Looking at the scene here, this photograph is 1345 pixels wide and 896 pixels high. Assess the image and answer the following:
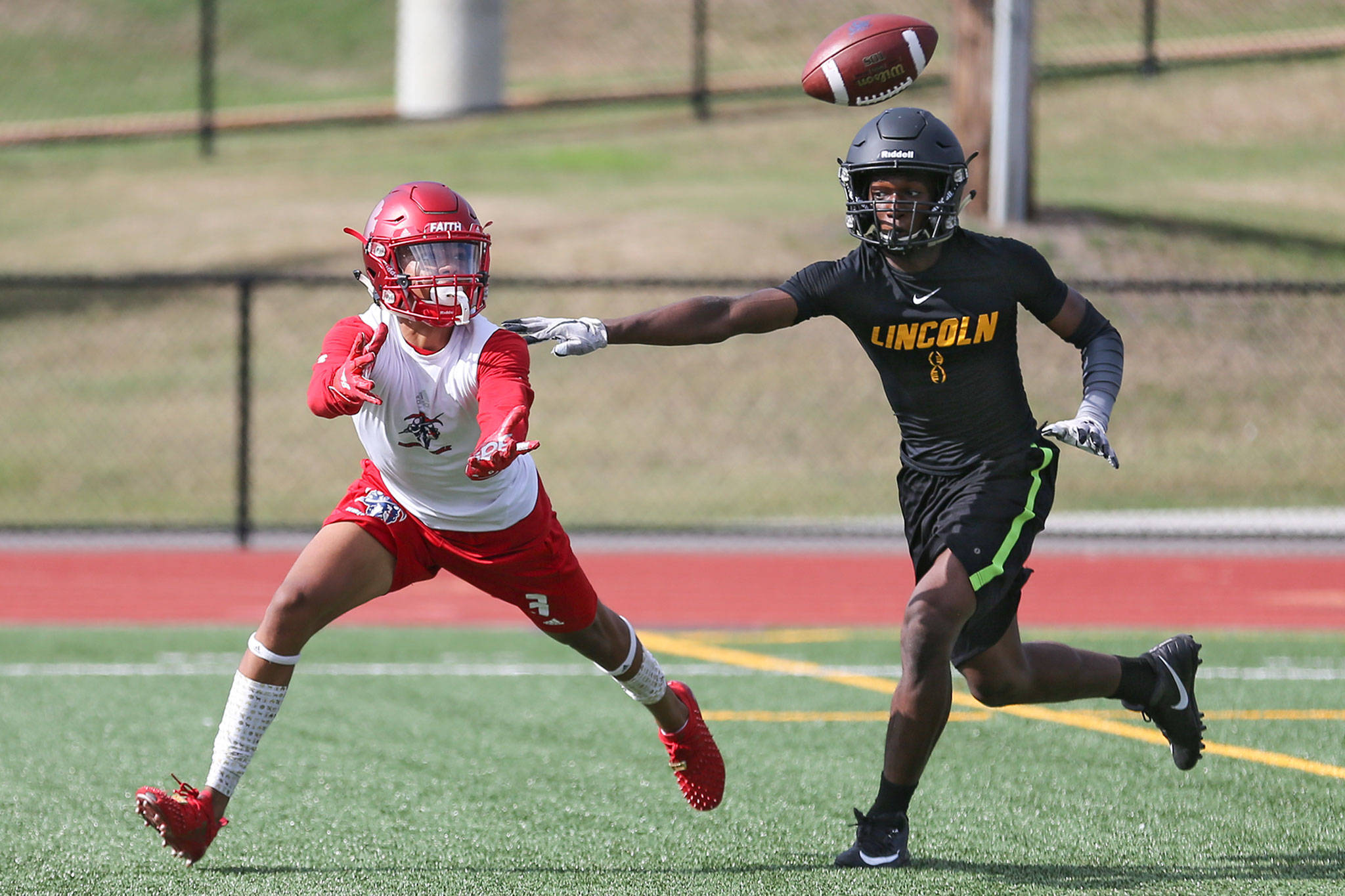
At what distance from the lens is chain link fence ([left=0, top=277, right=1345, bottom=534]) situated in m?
16.2

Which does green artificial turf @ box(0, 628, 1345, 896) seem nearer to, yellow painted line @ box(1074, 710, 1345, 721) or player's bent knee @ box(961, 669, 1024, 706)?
yellow painted line @ box(1074, 710, 1345, 721)

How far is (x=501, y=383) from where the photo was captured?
468cm

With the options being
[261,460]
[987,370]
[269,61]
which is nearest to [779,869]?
[987,370]

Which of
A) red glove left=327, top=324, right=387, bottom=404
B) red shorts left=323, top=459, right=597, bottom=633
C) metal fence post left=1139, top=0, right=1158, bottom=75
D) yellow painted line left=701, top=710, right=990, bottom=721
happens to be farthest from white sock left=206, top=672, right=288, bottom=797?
metal fence post left=1139, top=0, right=1158, bottom=75

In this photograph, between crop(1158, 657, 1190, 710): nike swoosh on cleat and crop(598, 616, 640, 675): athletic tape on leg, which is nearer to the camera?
crop(598, 616, 640, 675): athletic tape on leg

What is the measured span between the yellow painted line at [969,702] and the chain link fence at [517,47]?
69.0ft

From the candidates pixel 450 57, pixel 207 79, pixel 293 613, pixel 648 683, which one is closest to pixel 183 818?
pixel 293 613

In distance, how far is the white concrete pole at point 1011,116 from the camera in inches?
699

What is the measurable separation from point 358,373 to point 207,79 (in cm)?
2480

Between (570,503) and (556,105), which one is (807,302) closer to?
(570,503)

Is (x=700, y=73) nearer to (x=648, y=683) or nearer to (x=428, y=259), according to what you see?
(x=648, y=683)

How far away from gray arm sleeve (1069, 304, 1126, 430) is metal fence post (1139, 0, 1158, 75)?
25268mm

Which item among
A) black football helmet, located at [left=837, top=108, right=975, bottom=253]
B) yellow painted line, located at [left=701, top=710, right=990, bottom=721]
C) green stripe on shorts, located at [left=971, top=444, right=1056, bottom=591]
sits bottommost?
yellow painted line, located at [left=701, top=710, right=990, bottom=721]

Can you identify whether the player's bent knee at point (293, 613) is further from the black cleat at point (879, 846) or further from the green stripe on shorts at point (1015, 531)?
the green stripe on shorts at point (1015, 531)
